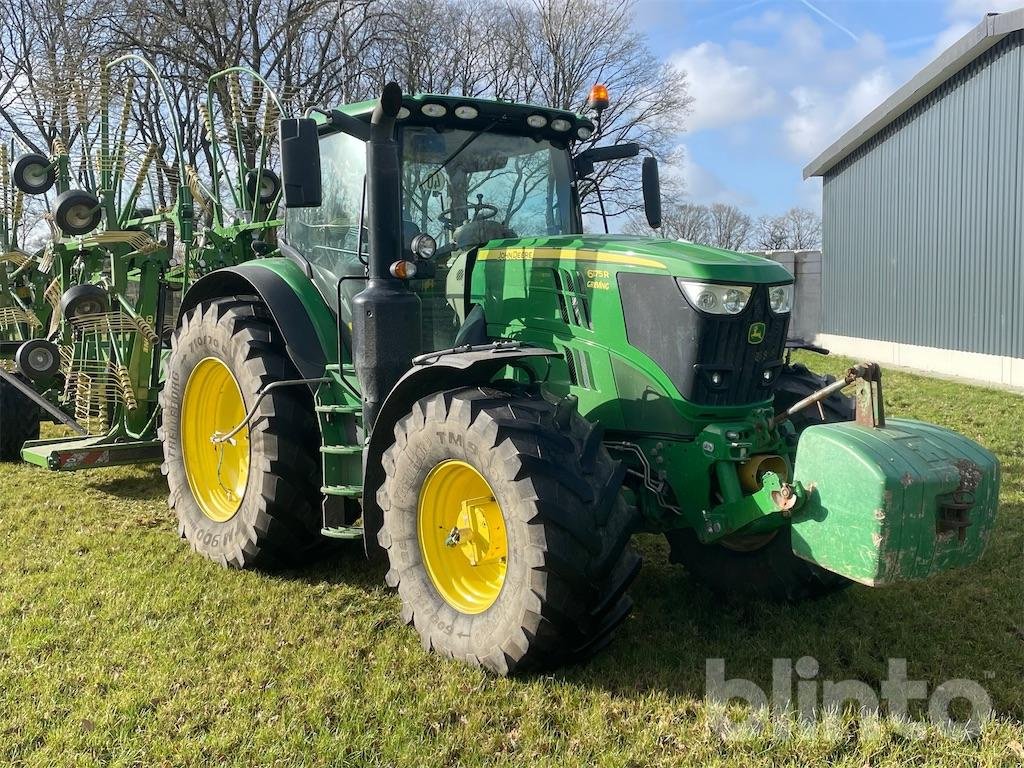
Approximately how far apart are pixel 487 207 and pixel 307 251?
116 cm

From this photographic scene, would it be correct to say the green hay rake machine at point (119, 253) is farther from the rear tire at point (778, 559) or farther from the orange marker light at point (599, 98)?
the rear tire at point (778, 559)

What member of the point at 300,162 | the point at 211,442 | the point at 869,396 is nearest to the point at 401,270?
the point at 300,162

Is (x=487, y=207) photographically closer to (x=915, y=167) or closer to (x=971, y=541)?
(x=971, y=541)

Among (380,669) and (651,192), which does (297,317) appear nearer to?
(380,669)

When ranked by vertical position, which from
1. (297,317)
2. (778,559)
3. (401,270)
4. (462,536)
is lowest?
(778,559)

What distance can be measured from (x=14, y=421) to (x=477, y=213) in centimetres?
518

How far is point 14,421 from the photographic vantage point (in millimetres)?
7527

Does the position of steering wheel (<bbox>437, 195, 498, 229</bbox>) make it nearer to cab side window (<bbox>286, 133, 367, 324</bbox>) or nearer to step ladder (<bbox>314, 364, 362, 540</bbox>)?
cab side window (<bbox>286, 133, 367, 324</bbox>)

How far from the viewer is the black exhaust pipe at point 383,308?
3.96 meters

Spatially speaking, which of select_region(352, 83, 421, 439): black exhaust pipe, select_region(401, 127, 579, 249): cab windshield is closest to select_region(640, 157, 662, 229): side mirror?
select_region(401, 127, 579, 249): cab windshield

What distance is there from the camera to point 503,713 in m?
3.24

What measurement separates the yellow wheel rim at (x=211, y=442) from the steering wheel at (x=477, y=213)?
1.66 metres

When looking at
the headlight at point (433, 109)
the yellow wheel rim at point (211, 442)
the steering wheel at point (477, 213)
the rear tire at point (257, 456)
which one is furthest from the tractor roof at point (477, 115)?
the yellow wheel rim at point (211, 442)

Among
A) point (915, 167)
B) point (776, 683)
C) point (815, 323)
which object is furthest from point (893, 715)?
point (815, 323)
